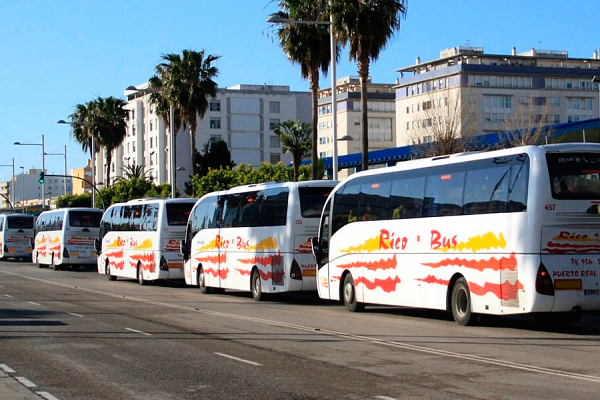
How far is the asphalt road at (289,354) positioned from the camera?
35.2ft

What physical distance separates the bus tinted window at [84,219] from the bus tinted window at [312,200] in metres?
27.2

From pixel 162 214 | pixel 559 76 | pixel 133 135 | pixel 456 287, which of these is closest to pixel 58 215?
pixel 162 214

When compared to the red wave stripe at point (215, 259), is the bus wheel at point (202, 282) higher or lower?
lower

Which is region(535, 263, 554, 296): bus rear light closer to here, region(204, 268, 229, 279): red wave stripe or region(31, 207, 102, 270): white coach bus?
region(204, 268, 229, 279): red wave stripe

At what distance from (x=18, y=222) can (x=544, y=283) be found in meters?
53.6

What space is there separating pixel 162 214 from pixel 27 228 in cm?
3266

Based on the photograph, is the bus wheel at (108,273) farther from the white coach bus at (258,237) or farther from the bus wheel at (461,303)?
the bus wheel at (461,303)

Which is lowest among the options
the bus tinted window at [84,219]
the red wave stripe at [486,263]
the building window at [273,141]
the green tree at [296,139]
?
the red wave stripe at [486,263]

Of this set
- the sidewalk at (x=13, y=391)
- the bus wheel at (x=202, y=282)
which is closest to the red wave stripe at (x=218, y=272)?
the bus wheel at (x=202, y=282)

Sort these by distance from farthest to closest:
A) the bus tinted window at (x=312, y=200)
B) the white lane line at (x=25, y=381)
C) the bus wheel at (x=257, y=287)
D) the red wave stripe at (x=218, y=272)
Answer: the red wave stripe at (x=218, y=272)
the bus wheel at (x=257, y=287)
the bus tinted window at (x=312, y=200)
the white lane line at (x=25, y=381)

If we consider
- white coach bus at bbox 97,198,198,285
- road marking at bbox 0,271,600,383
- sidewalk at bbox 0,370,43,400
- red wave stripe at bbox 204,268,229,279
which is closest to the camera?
sidewalk at bbox 0,370,43,400

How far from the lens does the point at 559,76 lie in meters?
113

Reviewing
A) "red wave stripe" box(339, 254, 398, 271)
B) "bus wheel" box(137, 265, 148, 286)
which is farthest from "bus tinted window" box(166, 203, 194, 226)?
"red wave stripe" box(339, 254, 398, 271)

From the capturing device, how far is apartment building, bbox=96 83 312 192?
350 ft
